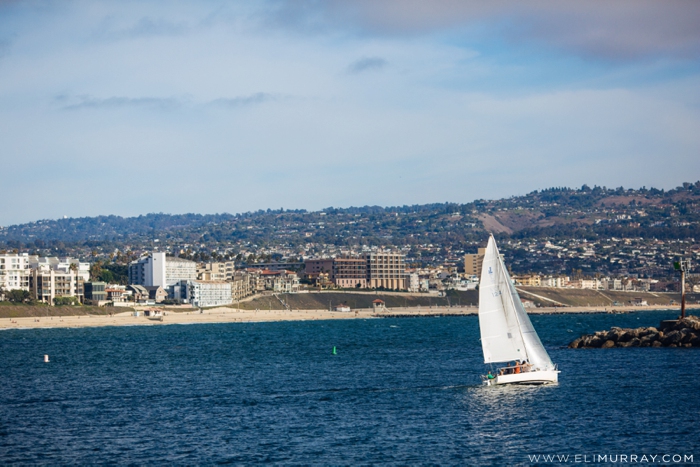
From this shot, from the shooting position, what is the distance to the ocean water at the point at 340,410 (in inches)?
1614

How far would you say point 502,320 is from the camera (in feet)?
189

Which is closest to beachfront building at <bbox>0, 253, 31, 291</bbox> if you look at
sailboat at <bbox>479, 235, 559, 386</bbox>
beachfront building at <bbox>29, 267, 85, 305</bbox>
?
beachfront building at <bbox>29, 267, 85, 305</bbox>

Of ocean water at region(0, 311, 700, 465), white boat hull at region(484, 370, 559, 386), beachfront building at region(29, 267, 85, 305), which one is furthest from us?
beachfront building at region(29, 267, 85, 305)

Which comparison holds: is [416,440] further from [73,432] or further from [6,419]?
[6,419]

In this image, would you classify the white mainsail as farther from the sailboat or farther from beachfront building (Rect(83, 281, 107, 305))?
beachfront building (Rect(83, 281, 107, 305))

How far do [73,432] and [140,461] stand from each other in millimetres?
8110

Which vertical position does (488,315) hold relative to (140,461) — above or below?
above

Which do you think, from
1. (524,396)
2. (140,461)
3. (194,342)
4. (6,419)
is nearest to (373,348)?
(194,342)

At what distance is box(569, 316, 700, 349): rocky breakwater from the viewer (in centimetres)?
8750

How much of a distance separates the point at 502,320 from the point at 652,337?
38.1 m

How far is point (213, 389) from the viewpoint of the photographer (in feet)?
205

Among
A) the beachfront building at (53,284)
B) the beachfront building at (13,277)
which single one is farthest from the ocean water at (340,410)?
the beachfront building at (13,277)

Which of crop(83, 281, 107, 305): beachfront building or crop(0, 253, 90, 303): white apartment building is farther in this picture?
crop(83, 281, 107, 305): beachfront building

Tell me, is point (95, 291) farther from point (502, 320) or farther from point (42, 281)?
point (502, 320)
